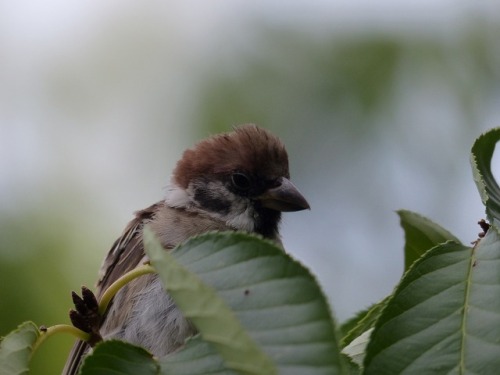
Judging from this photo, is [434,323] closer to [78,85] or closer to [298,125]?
[298,125]

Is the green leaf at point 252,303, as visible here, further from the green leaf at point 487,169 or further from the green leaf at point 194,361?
the green leaf at point 487,169

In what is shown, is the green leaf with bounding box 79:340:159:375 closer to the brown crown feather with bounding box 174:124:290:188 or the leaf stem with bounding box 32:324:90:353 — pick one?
the leaf stem with bounding box 32:324:90:353

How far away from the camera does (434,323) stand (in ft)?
5.23

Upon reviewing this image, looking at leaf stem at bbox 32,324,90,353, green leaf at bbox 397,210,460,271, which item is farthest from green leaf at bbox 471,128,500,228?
leaf stem at bbox 32,324,90,353

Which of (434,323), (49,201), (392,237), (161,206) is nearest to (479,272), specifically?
(434,323)

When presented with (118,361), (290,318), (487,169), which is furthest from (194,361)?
(487,169)

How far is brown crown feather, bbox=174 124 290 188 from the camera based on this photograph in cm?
351

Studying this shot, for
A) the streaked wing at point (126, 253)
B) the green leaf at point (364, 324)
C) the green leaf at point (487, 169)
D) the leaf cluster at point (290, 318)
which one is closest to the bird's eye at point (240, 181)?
the streaked wing at point (126, 253)

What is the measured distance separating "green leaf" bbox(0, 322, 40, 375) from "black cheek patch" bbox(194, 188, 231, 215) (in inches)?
73.7

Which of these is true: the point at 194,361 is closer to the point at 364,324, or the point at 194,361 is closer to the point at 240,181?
the point at 364,324

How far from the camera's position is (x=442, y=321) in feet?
5.24

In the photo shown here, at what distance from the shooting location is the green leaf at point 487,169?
71.5 inches

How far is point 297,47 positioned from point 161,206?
395 cm

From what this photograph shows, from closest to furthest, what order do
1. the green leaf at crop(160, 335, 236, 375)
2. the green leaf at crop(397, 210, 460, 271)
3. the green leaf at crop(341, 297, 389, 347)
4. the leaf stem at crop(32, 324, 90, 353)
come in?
the green leaf at crop(160, 335, 236, 375)
the leaf stem at crop(32, 324, 90, 353)
the green leaf at crop(341, 297, 389, 347)
the green leaf at crop(397, 210, 460, 271)
